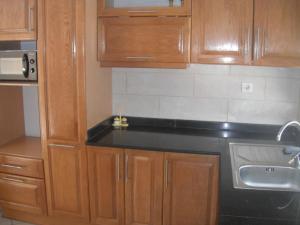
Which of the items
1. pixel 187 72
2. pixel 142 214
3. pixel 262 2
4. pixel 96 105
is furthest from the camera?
pixel 187 72

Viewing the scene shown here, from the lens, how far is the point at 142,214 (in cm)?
208

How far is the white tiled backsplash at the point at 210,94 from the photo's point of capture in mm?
2275

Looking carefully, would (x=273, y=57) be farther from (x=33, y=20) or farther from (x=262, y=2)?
(x=33, y=20)

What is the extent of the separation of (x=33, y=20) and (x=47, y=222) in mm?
1604

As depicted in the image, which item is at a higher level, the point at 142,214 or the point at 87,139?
the point at 87,139

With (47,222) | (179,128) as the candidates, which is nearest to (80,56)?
(179,128)

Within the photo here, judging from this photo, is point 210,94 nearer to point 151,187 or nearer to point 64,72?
point 151,187

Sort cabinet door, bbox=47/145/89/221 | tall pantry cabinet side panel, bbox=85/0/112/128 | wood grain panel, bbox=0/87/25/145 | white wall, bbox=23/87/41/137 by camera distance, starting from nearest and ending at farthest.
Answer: tall pantry cabinet side panel, bbox=85/0/112/128
cabinet door, bbox=47/145/89/221
wood grain panel, bbox=0/87/25/145
white wall, bbox=23/87/41/137

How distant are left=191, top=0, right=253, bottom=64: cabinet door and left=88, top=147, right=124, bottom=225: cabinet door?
0.96 meters

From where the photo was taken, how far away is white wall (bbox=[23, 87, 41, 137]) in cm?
A: 266

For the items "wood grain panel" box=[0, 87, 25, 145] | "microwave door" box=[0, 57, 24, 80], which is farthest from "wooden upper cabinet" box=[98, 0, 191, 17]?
"wood grain panel" box=[0, 87, 25, 145]

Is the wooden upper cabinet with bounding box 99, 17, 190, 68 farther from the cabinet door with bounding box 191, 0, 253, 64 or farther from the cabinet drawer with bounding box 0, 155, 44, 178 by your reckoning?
the cabinet drawer with bounding box 0, 155, 44, 178

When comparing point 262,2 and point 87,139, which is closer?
point 262,2

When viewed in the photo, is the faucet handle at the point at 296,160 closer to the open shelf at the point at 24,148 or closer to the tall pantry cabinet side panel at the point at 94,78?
the tall pantry cabinet side panel at the point at 94,78
